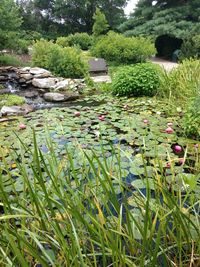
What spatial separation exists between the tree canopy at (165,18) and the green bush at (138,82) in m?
6.58

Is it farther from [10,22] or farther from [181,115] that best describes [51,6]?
[181,115]

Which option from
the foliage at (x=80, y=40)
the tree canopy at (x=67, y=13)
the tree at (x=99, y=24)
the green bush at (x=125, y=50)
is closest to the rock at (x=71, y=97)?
the green bush at (x=125, y=50)

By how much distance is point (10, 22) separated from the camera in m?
9.16

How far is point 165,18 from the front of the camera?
1172 centimetres

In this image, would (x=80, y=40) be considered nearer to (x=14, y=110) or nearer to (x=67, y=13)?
(x=67, y=13)

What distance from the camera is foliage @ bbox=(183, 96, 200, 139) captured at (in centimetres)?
314

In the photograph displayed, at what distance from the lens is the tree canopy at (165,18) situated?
11.4m

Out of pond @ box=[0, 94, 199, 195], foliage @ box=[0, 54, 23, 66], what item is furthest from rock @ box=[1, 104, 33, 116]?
foliage @ box=[0, 54, 23, 66]

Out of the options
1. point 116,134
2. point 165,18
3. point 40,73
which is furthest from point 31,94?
point 165,18

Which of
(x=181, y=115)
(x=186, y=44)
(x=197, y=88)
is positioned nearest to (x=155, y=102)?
(x=181, y=115)

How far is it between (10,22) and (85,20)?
12.9 meters

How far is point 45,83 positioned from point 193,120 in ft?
14.9

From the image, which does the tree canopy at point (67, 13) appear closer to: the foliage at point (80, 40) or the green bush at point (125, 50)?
the foliage at point (80, 40)

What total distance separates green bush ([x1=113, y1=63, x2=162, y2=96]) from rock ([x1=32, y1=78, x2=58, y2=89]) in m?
1.92
